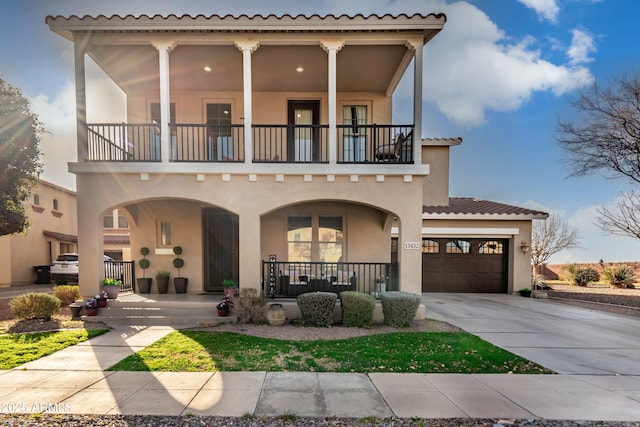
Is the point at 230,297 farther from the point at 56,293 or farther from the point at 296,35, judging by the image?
the point at 296,35

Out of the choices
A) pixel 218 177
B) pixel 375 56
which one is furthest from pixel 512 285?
pixel 218 177

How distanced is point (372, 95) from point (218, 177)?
573cm

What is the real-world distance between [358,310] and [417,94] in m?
5.49

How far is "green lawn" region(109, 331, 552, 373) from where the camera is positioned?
14.4ft

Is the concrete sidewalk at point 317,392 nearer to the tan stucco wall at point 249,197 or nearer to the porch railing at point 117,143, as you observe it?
the tan stucco wall at point 249,197

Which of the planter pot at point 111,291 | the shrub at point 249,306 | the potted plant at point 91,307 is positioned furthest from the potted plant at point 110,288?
the shrub at point 249,306

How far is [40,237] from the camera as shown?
14672 millimetres

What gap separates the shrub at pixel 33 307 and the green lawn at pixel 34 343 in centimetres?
98

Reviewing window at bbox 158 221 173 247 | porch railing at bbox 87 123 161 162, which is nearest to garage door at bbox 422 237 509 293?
→ window at bbox 158 221 173 247

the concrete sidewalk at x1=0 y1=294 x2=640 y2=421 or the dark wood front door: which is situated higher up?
the dark wood front door

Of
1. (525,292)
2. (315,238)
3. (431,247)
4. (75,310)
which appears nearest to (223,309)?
(315,238)

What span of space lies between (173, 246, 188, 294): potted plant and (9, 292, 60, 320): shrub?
2819 mm

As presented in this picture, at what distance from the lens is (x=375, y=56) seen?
25.0 feet

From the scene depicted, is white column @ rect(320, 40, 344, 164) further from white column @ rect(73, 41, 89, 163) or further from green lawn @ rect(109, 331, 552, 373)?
white column @ rect(73, 41, 89, 163)
